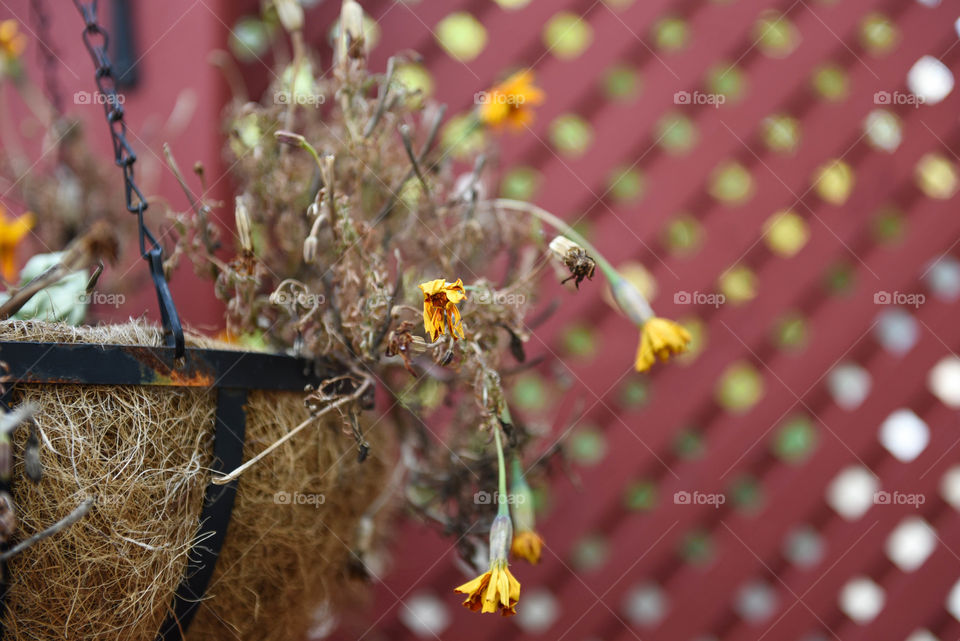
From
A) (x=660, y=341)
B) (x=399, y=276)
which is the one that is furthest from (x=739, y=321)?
(x=399, y=276)

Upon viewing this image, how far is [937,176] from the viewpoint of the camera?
931 mm

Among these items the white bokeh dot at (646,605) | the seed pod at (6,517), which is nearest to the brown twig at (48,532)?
the seed pod at (6,517)

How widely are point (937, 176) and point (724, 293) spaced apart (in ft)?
1.00

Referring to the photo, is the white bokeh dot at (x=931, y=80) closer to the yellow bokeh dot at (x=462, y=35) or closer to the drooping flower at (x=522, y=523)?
the yellow bokeh dot at (x=462, y=35)

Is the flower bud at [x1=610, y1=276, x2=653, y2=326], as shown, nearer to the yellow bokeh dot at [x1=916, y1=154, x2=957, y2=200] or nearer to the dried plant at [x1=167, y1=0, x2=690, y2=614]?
the dried plant at [x1=167, y1=0, x2=690, y2=614]

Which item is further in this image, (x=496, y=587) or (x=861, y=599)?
(x=861, y=599)

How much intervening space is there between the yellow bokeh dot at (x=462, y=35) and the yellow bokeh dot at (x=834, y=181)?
1.51ft

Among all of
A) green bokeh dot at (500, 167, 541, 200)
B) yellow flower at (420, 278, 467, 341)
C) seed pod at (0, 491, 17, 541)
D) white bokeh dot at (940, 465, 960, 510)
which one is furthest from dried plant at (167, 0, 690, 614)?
white bokeh dot at (940, 465, 960, 510)

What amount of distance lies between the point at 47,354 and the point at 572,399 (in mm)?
644

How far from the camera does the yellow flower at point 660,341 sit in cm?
50

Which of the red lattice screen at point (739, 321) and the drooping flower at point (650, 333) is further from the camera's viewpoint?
the red lattice screen at point (739, 321)

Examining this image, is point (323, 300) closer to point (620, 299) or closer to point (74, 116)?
point (620, 299)

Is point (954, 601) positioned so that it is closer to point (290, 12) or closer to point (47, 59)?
point (290, 12)

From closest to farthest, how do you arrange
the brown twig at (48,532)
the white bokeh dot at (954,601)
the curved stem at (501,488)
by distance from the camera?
the brown twig at (48,532) < the curved stem at (501,488) < the white bokeh dot at (954,601)
